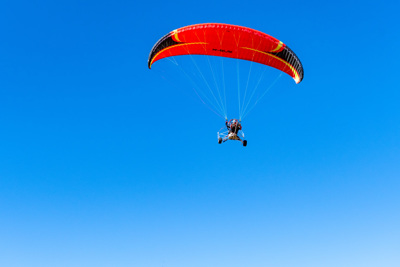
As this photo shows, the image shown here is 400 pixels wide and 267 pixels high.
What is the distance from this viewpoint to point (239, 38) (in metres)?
27.4

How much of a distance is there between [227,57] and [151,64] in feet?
18.5

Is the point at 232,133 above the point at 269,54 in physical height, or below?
below

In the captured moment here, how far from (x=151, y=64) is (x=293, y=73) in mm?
10461

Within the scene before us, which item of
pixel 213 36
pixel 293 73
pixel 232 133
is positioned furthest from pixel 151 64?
pixel 293 73

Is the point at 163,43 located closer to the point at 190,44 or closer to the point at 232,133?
the point at 190,44

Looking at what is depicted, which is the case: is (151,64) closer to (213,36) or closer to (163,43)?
(163,43)

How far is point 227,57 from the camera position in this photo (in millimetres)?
29781

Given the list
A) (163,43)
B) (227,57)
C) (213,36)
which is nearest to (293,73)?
(227,57)

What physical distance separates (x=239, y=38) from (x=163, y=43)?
5.18 m

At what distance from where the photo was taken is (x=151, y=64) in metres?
28.5

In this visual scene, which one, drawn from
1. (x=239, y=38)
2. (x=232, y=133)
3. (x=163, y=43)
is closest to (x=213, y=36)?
(x=239, y=38)

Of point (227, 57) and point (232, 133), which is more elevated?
point (227, 57)

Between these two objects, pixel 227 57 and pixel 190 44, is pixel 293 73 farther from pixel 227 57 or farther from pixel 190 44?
pixel 190 44

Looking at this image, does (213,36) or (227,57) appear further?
(227,57)
